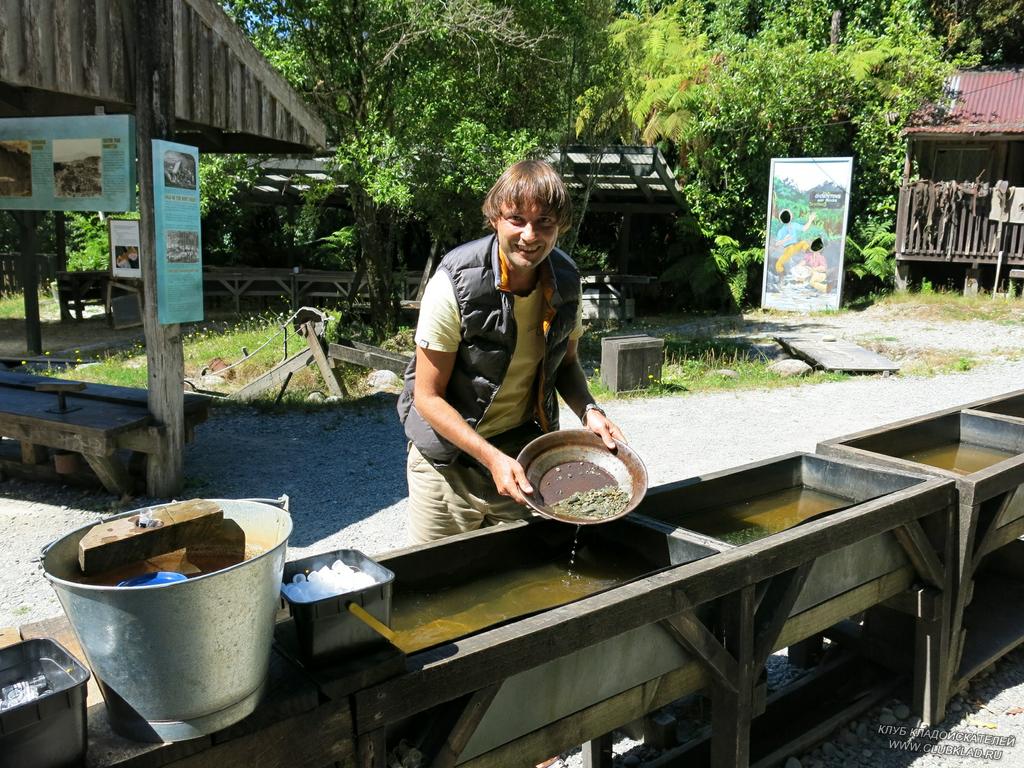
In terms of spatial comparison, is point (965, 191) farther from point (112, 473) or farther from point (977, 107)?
point (112, 473)

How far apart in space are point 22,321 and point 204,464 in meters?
13.6

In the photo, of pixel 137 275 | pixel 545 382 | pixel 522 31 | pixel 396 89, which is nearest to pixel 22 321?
pixel 396 89

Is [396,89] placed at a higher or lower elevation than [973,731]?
higher

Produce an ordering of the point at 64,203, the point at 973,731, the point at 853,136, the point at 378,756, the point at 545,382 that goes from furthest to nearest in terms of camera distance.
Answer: the point at 853,136 → the point at 64,203 → the point at 973,731 → the point at 545,382 → the point at 378,756

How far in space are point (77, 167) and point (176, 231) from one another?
957 mm

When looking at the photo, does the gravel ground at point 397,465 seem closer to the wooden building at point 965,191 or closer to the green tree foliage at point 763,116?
the wooden building at point 965,191

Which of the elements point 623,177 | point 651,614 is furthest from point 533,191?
point 623,177

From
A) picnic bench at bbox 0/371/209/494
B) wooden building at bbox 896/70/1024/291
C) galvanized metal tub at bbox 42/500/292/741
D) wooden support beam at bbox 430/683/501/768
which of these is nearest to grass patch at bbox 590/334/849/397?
picnic bench at bbox 0/371/209/494

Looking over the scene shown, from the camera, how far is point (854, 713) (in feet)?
12.2

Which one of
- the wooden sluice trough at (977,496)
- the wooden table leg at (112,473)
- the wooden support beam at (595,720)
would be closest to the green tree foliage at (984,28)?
the wooden sluice trough at (977,496)

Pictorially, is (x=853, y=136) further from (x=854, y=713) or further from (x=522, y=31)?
(x=854, y=713)

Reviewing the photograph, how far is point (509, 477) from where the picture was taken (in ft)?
8.42

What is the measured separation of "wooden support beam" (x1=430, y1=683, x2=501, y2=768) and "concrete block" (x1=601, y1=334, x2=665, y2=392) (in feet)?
26.7

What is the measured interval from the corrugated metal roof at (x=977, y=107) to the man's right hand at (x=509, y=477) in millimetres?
18685
